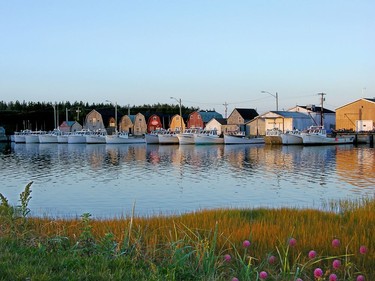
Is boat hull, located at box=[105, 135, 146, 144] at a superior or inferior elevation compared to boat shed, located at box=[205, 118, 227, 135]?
inferior

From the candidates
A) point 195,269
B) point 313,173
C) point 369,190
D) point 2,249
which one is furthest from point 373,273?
point 313,173

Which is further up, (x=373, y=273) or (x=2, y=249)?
(x=2, y=249)

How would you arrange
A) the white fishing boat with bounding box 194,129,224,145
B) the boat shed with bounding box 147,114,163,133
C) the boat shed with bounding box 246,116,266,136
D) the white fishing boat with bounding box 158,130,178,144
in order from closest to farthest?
1. the white fishing boat with bounding box 194,129,224,145
2. the white fishing boat with bounding box 158,130,178,144
3. the boat shed with bounding box 246,116,266,136
4. the boat shed with bounding box 147,114,163,133

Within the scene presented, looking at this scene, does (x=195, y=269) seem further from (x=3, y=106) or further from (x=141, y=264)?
(x=3, y=106)

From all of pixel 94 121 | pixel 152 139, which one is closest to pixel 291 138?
pixel 152 139

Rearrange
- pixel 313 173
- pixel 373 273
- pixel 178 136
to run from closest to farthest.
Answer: pixel 373 273
pixel 313 173
pixel 178 136

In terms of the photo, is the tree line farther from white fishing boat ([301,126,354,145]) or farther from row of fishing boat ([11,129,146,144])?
white fishing boat ([301,126,354,145])

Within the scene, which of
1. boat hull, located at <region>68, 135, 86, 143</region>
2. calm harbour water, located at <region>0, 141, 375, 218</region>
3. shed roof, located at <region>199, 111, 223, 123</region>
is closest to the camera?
calm harbour water, located at <region>0, 141, 375, 218</region>

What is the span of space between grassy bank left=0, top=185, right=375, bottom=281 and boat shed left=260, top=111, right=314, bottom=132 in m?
87.9

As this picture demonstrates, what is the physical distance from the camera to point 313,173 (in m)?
38.0

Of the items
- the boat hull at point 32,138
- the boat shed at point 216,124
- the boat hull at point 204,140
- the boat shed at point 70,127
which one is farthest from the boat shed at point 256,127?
the boat shed at point 70,127

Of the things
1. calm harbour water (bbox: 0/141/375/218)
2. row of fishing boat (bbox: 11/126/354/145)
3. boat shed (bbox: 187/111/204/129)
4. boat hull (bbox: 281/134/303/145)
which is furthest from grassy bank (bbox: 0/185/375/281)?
boat shed (bbox: 187/111/204/129)

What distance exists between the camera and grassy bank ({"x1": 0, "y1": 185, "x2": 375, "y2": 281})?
6645 millimetres

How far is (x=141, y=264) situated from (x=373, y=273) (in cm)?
425
